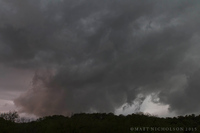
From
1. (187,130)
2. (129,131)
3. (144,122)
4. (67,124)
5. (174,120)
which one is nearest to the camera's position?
(129,131)

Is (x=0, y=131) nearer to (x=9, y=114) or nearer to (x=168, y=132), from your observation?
(x=9, y=114)

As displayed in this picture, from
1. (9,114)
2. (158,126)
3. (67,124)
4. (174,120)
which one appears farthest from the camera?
(9,114)

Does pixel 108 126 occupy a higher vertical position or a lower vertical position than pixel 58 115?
lower

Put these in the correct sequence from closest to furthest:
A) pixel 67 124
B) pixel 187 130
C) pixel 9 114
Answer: pixel 67 124 → pixel 187 130 → pixel 9 114

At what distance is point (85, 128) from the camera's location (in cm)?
1919

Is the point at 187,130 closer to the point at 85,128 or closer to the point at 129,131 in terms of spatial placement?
the point at 129,131

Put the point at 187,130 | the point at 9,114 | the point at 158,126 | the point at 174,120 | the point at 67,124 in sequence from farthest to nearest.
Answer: the point at 9,114 → the point at 174,120 → the point at 187,130 → the point at 158,126 → the point at 67,124

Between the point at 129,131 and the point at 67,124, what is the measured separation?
5.12m

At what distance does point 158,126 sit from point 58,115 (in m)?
16.1

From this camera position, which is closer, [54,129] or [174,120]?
[54,129]

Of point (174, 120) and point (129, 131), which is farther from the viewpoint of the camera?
point (174, 120)

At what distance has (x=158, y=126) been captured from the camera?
2159cm

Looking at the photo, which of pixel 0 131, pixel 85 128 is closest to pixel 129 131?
pixel 85 128

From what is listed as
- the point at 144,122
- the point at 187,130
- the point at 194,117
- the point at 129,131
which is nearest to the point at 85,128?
the point at 129,131
